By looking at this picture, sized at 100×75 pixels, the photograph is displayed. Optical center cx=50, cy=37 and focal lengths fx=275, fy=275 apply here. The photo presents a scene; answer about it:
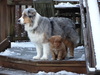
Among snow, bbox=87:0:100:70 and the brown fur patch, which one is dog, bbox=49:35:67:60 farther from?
snow, bbox=87:0:100:70

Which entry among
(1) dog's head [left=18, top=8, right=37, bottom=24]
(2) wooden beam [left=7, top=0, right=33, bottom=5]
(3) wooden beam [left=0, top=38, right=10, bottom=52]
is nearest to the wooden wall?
(2) wooden beam [left=7, top=0, right=33, bottom=5]

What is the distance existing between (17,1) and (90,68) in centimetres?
461

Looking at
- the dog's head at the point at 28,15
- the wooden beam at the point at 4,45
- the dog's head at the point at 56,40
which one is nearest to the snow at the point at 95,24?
the dog's head at the point at 56,40

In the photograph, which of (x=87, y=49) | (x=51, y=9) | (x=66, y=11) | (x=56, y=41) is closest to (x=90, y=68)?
(x=87, y=49)

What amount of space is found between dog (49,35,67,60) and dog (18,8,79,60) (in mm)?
126

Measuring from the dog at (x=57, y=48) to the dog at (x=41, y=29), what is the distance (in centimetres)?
13

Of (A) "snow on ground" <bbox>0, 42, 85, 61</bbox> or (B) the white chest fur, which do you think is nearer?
(B) the white chest fur

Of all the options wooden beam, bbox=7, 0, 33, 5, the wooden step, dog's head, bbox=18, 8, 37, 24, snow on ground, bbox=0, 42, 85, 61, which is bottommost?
the wooden step

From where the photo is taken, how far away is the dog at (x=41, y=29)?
15.9 feet

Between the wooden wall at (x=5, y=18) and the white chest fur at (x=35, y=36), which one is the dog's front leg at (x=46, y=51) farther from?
the wooden wall at (x=5, y=18)

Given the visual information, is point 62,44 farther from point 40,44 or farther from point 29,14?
point 29,14

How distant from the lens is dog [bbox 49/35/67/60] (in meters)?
4.75

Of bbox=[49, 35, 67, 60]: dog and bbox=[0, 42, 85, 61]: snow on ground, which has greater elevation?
bbox=[49, 35, 67, 60]: dog

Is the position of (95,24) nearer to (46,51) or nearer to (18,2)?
(46,51)
